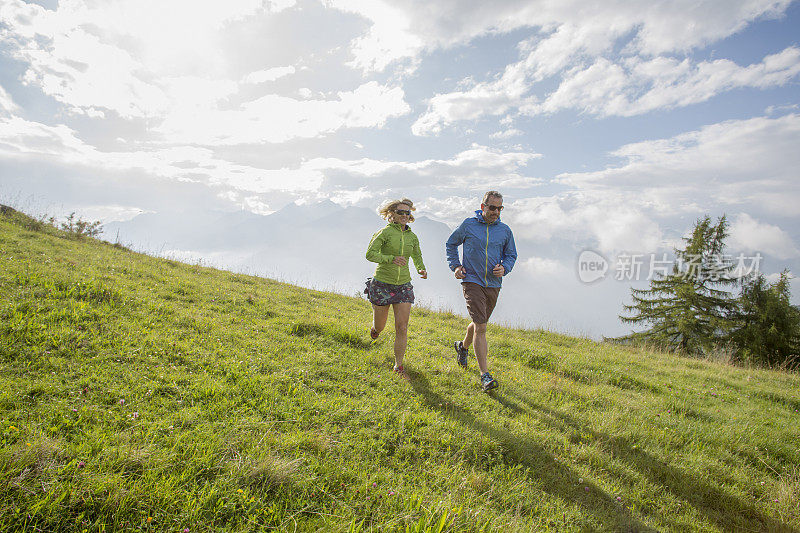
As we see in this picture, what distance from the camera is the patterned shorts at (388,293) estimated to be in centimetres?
591

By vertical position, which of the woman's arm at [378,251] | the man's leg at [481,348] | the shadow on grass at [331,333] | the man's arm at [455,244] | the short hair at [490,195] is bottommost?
the shadow on grass at [331,333]

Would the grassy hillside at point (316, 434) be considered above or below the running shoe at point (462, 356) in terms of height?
below

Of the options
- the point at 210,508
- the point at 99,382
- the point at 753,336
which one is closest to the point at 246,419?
the point at 210,508

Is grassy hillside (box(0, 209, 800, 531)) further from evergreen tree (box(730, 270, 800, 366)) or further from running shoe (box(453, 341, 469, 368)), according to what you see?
evergreen tree (box(730, 270, 800, 366))

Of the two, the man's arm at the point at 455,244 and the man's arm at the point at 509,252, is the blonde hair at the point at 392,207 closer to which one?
the man's arm at the point at 455,244

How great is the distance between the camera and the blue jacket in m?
6.30

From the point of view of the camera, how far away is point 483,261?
6.31 m

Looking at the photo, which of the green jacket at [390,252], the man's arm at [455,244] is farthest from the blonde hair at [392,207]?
the man's arm at [455,244]

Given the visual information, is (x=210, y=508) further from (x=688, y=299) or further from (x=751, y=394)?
(x=688, y=299)

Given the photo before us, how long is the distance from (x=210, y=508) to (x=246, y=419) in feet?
4.13

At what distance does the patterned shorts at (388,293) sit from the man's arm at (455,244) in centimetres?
108

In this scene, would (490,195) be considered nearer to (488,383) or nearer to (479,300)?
(479,300)

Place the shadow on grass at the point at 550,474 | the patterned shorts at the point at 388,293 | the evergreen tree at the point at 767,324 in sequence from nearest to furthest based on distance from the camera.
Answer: the shadow on grass at the point at 550,474
the patterned shorts at the point at 388,293
the evergreen tree at the point at 767,324

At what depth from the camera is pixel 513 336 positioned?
1158 centimetres
